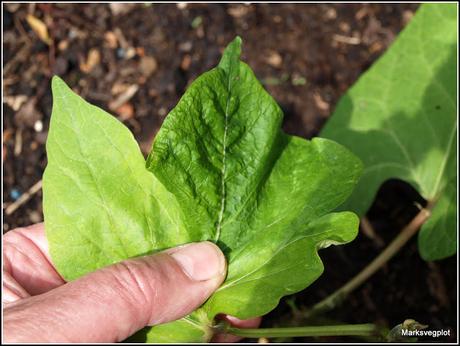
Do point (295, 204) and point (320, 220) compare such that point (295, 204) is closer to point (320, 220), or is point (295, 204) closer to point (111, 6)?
point (320, 220)

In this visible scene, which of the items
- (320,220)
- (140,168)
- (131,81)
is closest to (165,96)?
(131,81)

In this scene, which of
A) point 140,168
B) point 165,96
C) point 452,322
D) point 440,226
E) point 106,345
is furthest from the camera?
point 165,96

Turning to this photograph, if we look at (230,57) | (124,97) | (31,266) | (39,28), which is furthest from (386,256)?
(39,28)

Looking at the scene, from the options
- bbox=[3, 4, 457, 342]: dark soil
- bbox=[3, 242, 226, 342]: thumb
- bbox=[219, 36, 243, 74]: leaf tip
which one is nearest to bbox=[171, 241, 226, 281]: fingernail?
bbox=[3, 242, 226, 342]: thumb

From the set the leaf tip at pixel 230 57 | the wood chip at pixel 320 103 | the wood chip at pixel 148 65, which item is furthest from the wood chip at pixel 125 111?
the leaf tip at pixel 230 57

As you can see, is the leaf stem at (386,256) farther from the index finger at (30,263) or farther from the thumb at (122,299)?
the index finger at (30,263)

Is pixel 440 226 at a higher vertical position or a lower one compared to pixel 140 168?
lower
